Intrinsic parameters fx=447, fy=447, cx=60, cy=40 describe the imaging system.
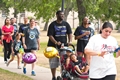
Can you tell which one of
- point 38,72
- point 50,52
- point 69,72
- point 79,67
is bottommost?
point 38,72

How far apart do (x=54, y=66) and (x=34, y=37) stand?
252 centimetres

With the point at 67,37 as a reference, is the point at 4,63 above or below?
below

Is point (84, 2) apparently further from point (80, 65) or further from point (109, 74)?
point (109, 74)

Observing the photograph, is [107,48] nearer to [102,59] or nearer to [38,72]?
[102,59]

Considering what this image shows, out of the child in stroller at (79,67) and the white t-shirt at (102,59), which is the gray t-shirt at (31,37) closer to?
the child in stroller at (79,67)

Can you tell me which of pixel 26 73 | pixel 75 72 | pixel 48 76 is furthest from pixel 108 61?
pixel 26 73

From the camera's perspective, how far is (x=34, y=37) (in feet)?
47.1

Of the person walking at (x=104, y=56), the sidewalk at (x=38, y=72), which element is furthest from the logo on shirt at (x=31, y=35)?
the person walking at (x=104, y=56)

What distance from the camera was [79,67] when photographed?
10.6 metres

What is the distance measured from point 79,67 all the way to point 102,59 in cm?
284

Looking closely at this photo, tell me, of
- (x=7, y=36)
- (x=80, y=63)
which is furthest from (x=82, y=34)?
(x=7, y=36)

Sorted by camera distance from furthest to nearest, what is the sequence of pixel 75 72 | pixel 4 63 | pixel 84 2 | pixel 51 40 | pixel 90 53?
pixel 84 2 → pixel 4 63 → pixel 51 40 → pixel 75 72 → pixel 90 53

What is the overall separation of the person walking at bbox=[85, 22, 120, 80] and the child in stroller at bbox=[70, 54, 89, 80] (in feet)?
8.15

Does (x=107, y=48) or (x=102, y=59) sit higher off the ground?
(x=107, y=48)
